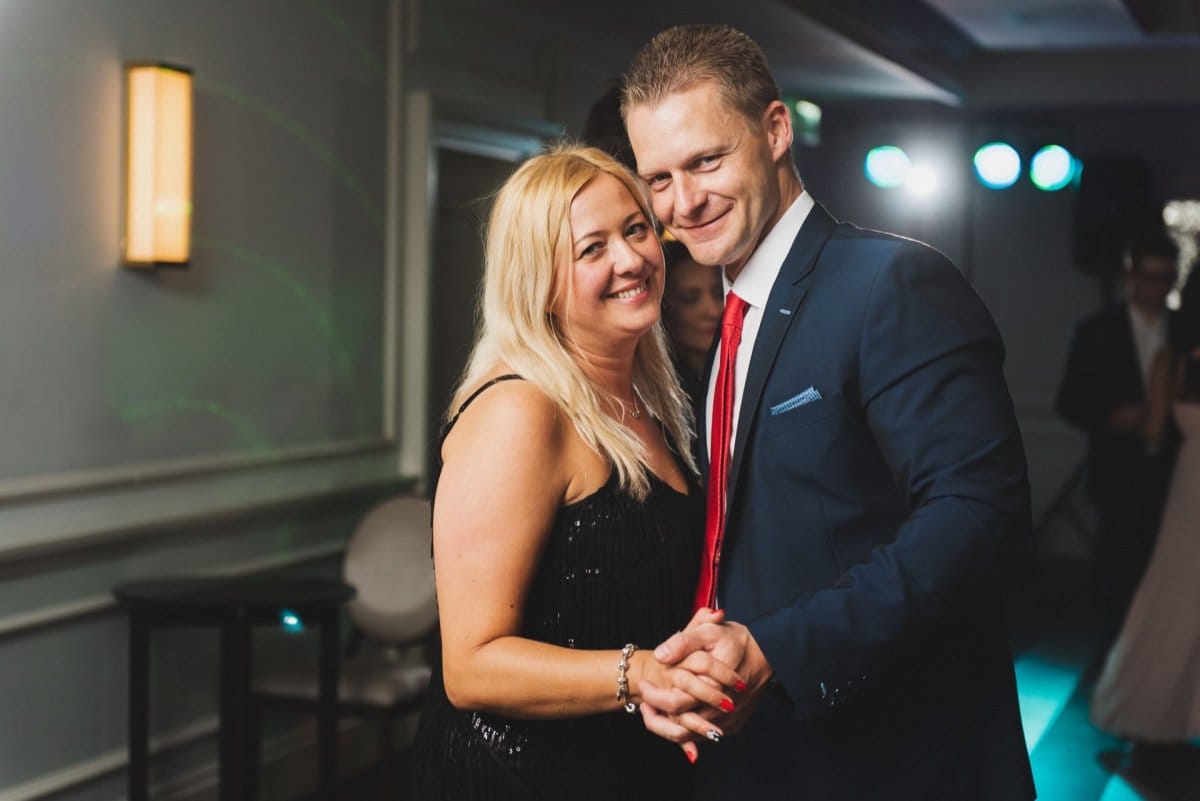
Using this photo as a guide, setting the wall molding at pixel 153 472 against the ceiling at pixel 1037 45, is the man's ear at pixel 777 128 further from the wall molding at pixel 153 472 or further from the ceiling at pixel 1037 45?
the ceiling at pixel 1037 45

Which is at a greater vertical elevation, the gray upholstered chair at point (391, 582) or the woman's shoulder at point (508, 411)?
the woman's shoulder at point (508, 411)

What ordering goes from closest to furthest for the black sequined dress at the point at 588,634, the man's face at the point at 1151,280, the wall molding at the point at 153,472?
the black sequined dress at the point at 588,634 < the wall molding at the point at 153,472 < the man's face at the point at 1151,280

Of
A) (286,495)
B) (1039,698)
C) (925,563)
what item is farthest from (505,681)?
(1039,698)

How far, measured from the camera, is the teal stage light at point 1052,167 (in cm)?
869

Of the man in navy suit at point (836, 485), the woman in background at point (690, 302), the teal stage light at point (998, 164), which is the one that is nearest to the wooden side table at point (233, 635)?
the woman in background at point (690, 302)

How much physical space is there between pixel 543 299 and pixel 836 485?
0.54 m

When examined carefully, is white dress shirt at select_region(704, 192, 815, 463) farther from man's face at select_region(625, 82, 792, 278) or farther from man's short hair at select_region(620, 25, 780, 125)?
man's short hair at select_region(620, 25, 780, 125)

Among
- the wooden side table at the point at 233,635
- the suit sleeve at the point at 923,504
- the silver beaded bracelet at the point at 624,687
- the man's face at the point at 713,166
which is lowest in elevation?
the wooden side table at the point at 233,635

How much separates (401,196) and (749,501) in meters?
3.49

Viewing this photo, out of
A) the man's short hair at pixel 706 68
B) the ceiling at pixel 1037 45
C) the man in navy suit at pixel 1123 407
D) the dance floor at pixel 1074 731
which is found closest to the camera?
the man's short hair at pixel 706 68

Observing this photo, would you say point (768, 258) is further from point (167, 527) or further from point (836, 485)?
point (167, 527)

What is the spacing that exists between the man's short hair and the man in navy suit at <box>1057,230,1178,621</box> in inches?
184

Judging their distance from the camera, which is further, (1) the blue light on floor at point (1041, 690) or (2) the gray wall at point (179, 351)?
(1) the blue light on floor at point (1041, 690)

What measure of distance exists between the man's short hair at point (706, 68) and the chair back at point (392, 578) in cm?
269
